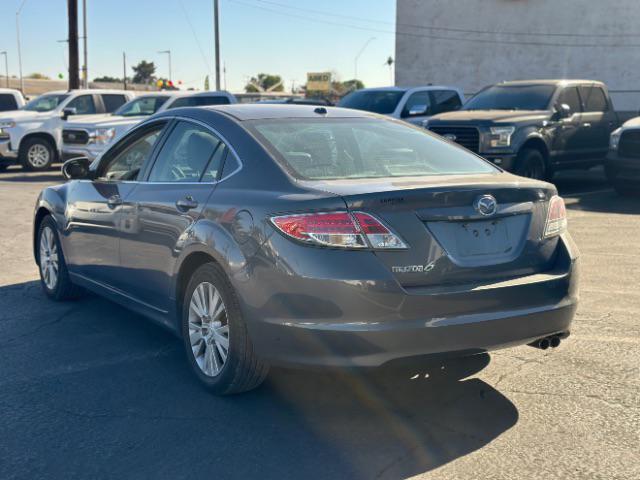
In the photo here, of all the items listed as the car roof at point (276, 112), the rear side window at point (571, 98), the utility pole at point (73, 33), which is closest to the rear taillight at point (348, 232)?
the car roof at point (276, 112)

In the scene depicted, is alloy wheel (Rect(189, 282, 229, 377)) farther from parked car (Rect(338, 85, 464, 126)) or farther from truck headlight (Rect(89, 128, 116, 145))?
truck headlight (Rect(89, 128, 116, 145))

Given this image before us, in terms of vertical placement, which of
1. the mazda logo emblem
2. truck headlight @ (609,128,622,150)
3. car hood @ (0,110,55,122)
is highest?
car hood @ (0,110,55,122)

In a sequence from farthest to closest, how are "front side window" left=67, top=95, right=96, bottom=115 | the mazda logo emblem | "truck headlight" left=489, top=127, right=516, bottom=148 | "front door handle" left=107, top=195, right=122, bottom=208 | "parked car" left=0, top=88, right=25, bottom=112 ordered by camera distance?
"parked car" left=0, top=88, right=25, bottom=112, "front side window" left=67, top=95, right=96, bottom=115, "truck headlight" left=489, top=127, right=516, bottom=148, "front door handle" left=107, top=195, right=122, bottom=208, the mazda logo emblem

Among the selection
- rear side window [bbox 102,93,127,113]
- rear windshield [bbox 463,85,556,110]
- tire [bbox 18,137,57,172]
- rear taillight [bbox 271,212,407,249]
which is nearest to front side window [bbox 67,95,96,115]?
rear side window [bbox 102,93,127,113]

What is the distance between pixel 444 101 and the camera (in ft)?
58.1

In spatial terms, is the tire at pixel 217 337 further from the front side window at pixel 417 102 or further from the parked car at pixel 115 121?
the parked car at pixel 115 121

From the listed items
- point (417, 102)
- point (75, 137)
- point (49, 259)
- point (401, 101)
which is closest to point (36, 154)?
point (75, 137)

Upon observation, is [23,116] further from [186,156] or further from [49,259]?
[186,156]

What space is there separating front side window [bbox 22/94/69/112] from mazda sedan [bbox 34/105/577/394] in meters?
16.6

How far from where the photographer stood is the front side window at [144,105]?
19266mm

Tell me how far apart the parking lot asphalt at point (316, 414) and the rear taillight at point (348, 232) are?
2.07ft

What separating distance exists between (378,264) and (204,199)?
1.32m

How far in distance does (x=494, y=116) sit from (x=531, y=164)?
3.22 ft

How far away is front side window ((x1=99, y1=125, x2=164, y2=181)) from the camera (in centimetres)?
584
